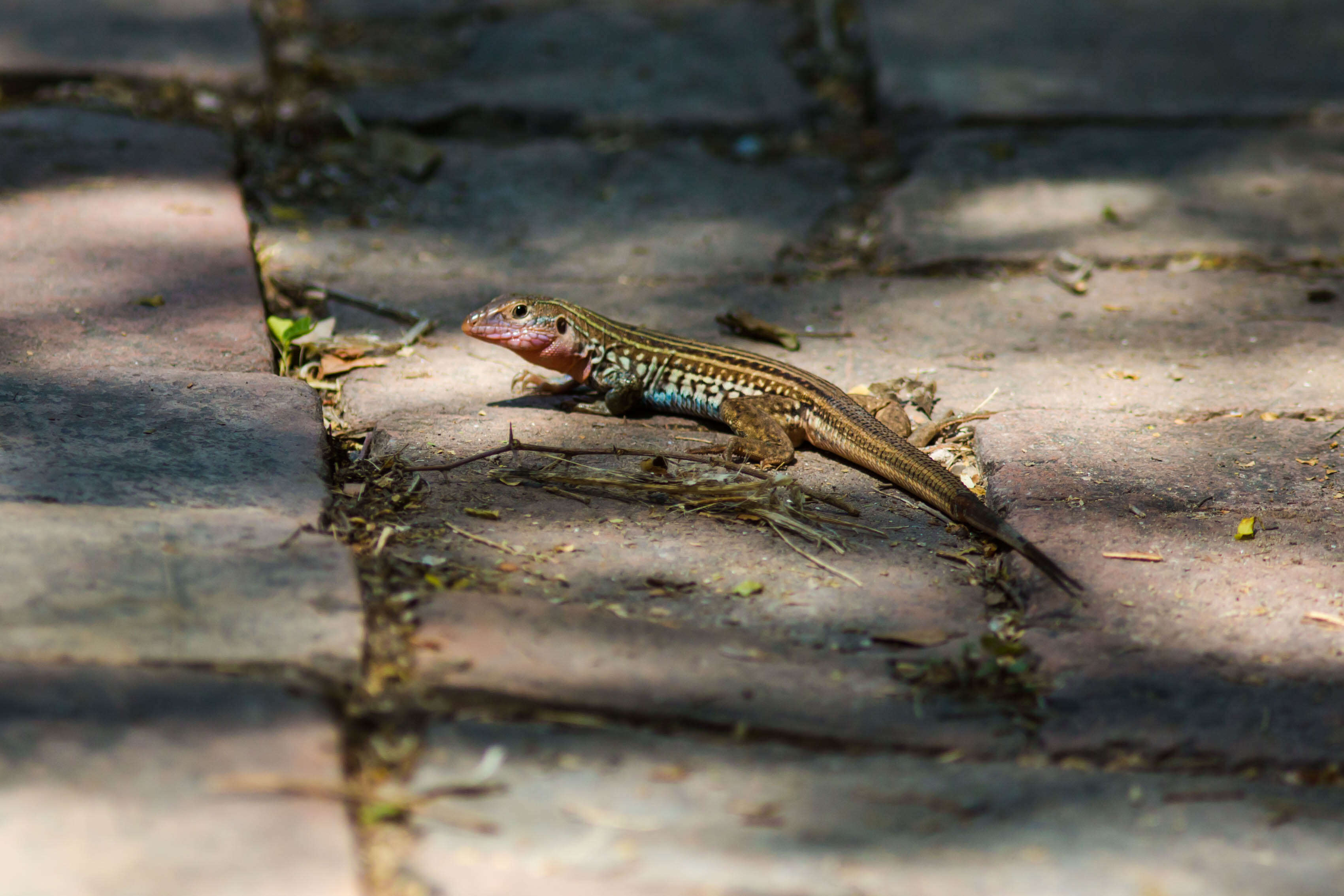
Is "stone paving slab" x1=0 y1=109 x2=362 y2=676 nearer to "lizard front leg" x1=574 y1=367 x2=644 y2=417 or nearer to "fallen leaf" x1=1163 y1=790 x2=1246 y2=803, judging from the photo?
"lizard front leg" x1=574 y1=367 x2=644 y2=417

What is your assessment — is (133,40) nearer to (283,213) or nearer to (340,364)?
(283,213)

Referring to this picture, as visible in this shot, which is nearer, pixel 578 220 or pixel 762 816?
pixel 762 816

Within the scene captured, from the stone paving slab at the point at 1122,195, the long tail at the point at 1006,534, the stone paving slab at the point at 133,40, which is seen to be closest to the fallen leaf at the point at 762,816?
the long tail at the point at 1006,534

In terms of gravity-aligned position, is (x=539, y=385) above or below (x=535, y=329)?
below

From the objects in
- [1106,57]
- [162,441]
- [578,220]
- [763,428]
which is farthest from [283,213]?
[1106,57]

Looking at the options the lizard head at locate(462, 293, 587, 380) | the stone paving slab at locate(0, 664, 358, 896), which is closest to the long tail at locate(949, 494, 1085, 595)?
the lizard head at locate(462, 293, 587, 380)
